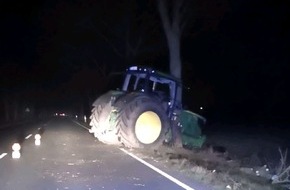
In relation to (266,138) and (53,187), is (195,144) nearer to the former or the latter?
(266,138)

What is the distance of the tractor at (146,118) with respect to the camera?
19875mm

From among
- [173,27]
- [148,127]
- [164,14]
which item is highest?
[164,14]

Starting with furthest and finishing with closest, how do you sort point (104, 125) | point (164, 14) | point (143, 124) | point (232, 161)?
1. point (164, 14)
2. point (104, 125)
3. point (143, 124)
4. point (232, 161)

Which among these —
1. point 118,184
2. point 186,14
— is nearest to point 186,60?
point 186,14

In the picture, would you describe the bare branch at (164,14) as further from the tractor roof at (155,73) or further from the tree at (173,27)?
the tractor roof at (155,73)

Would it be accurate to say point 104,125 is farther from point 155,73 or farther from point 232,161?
point 232,161

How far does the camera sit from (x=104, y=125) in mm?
21719

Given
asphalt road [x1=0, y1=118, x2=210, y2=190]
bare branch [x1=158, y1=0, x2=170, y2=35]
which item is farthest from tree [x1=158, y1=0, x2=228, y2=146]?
asphalt road [x1=0, y1=118, x2=210, y2=190]

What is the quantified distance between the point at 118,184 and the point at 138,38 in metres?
43.5

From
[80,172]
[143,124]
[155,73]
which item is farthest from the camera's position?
[155,73]

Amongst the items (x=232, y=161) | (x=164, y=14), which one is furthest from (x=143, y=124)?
(x=164, y=14)

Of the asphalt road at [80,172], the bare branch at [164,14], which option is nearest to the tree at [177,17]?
the bare branch at [164,14]

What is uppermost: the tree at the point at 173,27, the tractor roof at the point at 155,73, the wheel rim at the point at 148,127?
the tree at the point at 173,27

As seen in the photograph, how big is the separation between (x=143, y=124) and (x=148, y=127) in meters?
0.23
